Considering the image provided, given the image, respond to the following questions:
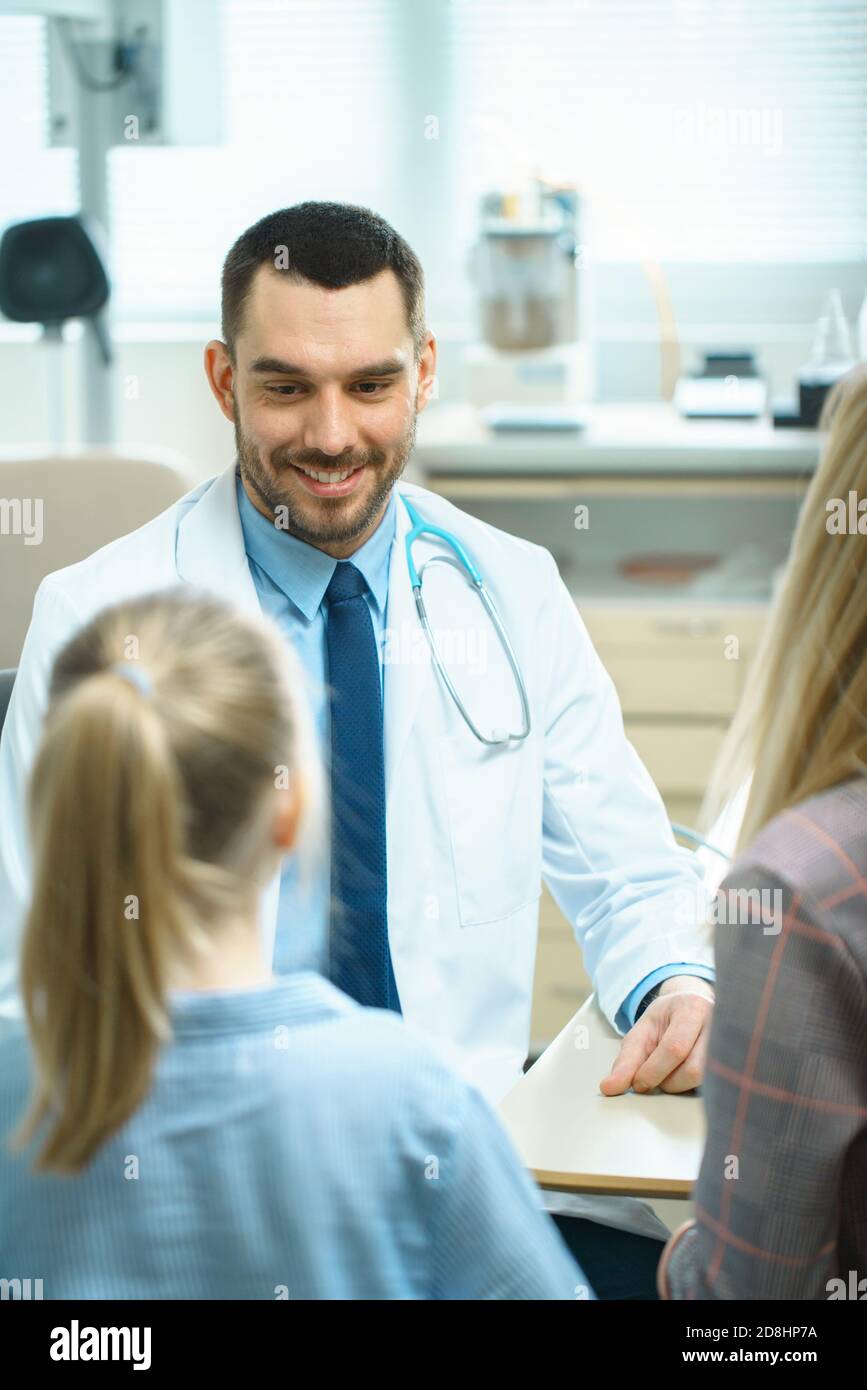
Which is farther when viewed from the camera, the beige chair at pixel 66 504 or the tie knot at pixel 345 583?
the beige chair at pixel 66 504

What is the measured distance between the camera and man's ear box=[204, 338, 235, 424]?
114cm

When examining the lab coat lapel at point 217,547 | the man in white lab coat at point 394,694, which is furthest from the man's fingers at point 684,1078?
the lab coat lapel at point 217,547

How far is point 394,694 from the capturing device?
1108 mm

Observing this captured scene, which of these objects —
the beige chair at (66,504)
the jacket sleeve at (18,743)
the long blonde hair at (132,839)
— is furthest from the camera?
the beige chair at (66,504)

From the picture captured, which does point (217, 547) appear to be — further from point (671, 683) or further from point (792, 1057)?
point (671, 683)

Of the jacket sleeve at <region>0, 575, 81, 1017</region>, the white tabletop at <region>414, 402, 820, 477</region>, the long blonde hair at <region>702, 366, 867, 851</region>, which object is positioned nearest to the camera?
the long blonde hair at <region>702, 366, 867, 851</region>

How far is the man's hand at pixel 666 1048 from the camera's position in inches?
35.0

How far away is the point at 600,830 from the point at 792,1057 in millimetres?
530

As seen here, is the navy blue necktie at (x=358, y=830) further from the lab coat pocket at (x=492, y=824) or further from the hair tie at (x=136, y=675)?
the hair tie at (x=136, y=675)

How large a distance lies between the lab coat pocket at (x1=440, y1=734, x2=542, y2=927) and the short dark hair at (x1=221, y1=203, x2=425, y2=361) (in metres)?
0.31

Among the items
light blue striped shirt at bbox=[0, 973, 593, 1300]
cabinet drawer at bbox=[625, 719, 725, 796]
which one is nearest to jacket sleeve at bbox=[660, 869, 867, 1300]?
light blue striped shirt at bbox=[0, 973, 593, 1300]

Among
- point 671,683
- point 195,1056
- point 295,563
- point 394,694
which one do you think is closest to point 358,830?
point 394,694

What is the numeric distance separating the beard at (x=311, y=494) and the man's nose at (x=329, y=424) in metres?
0.01

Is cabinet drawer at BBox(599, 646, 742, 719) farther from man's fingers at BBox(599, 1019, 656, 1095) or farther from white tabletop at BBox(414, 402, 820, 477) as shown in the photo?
man's fingers at BBox(599, 1019, 656, 1095)
